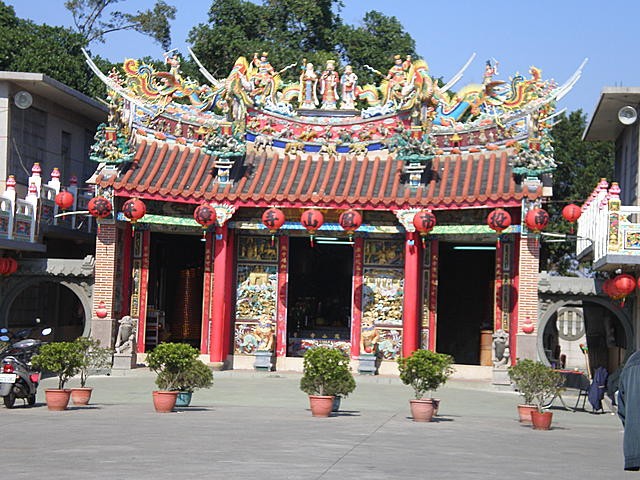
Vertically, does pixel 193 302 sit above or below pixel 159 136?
below

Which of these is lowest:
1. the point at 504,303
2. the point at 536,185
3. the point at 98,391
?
the point at 98,391

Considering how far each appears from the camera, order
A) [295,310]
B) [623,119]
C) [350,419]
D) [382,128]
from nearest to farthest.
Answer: [350,419] → [623,119] → [382,128] → [295,310]

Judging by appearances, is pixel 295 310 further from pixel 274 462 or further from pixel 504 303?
pixel 274 462

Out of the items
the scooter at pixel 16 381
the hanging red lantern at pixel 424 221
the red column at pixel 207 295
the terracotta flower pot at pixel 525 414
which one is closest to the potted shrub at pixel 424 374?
the terracotta flower pot at pixel 525 414

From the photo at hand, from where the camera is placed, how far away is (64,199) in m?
26.8

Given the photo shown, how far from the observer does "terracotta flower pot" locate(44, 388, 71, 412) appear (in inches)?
687

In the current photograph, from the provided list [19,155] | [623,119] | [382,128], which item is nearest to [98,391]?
[19,155]

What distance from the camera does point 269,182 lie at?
91.3ft

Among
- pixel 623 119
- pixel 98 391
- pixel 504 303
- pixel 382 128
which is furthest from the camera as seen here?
pixel 382 128

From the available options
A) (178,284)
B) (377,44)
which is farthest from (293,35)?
(178,284)

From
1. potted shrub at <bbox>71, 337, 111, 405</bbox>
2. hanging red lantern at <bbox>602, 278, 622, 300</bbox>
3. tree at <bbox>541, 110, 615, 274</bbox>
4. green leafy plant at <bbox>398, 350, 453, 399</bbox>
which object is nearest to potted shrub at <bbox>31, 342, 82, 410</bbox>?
potted shrub at <bbox>71, 337, 111, 405</bbox>

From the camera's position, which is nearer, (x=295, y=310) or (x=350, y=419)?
(x=350, y=419)

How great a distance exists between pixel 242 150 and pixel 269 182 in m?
1.03

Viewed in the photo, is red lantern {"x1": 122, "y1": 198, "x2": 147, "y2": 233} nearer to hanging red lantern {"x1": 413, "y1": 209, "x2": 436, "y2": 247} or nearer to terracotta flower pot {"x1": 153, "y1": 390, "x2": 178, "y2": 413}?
hanging red lantern {"x1": 413, "y1": 209, "x2": 436, "y2": 247}
